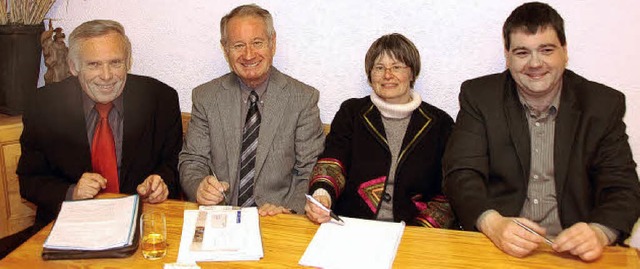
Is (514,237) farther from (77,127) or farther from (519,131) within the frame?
(77,127)

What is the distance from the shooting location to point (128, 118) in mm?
2615

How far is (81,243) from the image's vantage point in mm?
1787

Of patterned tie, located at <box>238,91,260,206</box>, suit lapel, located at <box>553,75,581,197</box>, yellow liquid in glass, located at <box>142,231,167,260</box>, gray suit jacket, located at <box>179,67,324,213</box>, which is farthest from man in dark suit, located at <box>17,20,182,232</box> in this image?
suit lapel, located at <box>553,75,581,197</box>

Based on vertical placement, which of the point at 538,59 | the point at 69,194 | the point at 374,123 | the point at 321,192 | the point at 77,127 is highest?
the point at 538,59

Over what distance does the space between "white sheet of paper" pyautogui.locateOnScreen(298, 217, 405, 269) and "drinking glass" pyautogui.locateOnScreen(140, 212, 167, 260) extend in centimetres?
40

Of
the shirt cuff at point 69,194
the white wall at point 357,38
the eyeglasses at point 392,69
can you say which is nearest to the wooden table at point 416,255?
the shirt cuff at point 69,194

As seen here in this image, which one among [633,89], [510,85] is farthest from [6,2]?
[633,89]

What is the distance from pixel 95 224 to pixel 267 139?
88cm

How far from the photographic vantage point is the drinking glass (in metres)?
1.76

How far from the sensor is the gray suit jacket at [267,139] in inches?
104

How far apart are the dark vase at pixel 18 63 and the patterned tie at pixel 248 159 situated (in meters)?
1.18

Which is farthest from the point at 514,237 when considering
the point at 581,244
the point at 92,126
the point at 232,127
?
the point at 92,126

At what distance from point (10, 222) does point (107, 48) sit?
3.76 feet

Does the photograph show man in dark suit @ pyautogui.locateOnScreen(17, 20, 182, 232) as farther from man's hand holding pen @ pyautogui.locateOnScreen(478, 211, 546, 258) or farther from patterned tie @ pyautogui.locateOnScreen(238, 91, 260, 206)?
man's hand holding pen @ pyautogui.locateOnScreen(478, 211, 546, 258)
